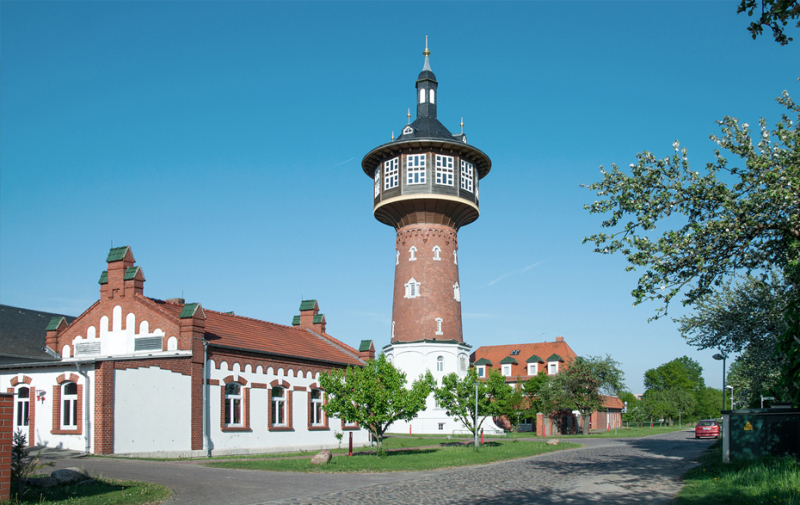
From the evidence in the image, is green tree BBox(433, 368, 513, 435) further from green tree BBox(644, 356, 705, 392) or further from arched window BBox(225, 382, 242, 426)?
green tree BBox(644, 356, 705, 392)

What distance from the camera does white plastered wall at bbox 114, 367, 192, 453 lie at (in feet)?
80.9

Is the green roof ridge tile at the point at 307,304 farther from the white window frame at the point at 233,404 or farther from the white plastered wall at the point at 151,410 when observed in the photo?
the white plastered wall at the point at 151,410

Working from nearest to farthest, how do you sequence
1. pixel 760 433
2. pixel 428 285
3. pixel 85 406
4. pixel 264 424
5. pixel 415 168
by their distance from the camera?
1. pixel 760 433
2. pixel 85 406
3. pixel 264 424
4. pixel 415 168
5. pixel 428 285

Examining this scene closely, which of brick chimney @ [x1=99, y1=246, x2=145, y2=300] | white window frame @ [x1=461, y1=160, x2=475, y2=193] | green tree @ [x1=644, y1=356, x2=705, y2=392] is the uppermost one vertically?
white window frame @ [x1=461, y1=160, x2=475, y2=193]

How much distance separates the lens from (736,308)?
24.9m

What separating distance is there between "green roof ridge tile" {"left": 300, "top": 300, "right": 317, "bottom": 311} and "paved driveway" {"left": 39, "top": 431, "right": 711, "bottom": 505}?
2100 centimetres

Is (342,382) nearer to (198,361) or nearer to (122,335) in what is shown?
(198,361)

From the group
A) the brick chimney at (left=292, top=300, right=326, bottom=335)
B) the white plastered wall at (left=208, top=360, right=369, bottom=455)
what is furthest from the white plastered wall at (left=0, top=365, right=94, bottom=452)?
the brick chimney at (left=292, top=300, right=326, bottom=335)

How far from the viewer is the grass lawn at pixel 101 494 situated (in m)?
12.6

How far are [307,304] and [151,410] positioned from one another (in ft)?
60.8

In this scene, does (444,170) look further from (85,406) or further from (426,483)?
(426,483)

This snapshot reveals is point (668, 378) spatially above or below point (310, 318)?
below

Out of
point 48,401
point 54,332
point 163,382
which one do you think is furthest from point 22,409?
point 54,332

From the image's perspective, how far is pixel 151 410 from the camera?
25703mm
